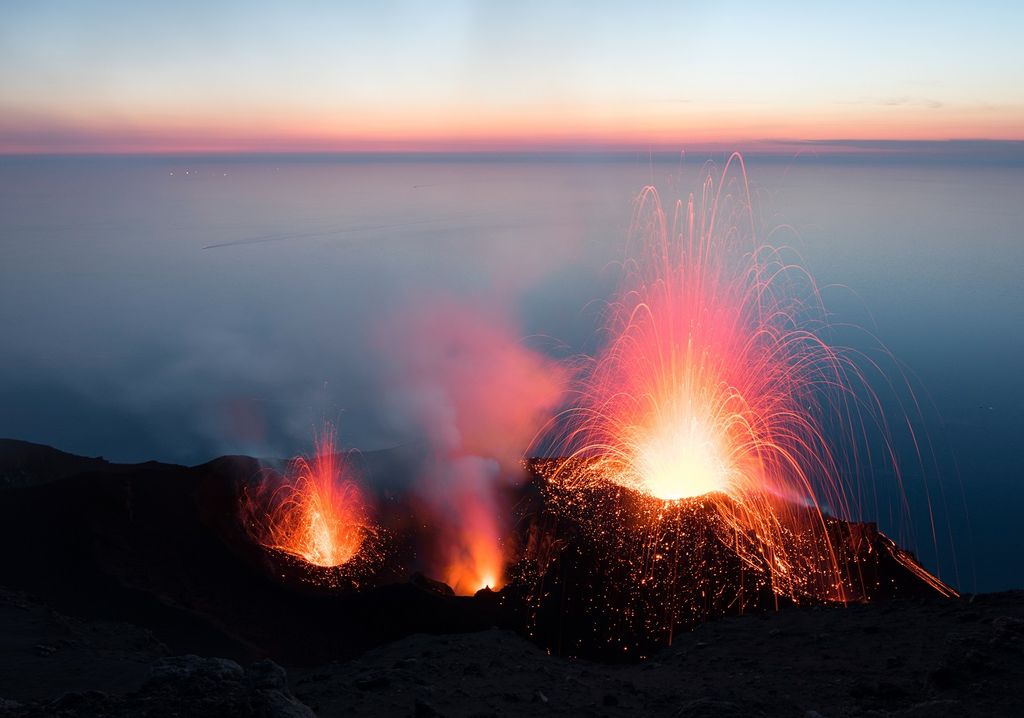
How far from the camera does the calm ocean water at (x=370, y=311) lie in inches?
1777

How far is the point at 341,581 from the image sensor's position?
2067cm

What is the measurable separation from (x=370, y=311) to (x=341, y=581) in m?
63.2

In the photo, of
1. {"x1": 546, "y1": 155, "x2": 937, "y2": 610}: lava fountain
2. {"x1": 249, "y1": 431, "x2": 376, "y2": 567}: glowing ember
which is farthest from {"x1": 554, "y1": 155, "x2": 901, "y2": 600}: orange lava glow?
{"x1": 249, "y1": 431, "x2": 376, "y2": 567}: glowing ember

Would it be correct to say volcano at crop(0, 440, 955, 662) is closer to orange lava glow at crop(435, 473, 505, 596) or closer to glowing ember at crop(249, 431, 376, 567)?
orange lava glow at crop(435, 473, 505, 596)

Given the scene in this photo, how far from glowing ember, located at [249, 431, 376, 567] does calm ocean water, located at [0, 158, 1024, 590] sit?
17509 mm

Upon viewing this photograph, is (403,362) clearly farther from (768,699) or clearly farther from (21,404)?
(768,699)

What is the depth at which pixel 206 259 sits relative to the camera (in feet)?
330

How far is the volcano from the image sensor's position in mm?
16547

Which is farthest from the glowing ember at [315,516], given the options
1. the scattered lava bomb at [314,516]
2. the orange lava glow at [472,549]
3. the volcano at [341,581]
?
the orange lava glow at [472,549]

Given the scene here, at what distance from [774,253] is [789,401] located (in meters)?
70.8

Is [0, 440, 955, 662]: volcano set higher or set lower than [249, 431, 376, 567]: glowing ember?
lower

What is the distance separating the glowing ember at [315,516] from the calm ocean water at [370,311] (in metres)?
17.5

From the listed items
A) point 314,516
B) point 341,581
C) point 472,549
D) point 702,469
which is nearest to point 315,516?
point 314,516

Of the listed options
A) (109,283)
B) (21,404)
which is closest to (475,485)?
(21,404)
